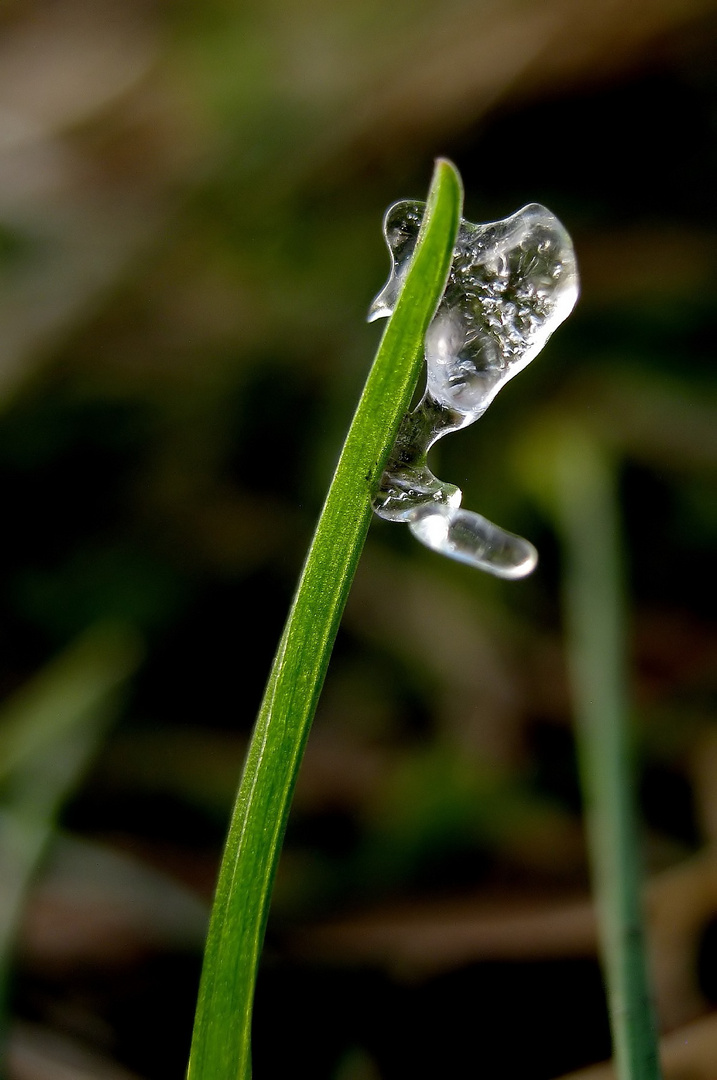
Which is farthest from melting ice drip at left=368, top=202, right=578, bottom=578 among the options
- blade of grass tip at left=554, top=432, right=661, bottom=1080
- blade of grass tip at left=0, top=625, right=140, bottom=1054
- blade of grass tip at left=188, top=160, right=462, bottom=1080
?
blade of grass tip at left=0, top=625, right=140, bottom=1054

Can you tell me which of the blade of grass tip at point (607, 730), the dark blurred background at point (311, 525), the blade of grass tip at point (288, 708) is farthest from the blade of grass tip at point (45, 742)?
the blade of grass tip at point (607, 730)

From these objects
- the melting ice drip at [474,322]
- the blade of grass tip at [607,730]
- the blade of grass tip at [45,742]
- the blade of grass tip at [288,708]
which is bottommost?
the blade of grass tip at [45,742]

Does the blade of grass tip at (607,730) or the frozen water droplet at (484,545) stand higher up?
the frozen water droplet at (484,545)

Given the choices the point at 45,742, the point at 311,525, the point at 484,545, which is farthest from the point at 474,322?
the point at 311,525

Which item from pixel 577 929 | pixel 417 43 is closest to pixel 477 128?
pixel 417 43

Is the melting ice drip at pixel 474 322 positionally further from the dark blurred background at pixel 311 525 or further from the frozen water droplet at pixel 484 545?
the dark blurred background at pixel 311 525

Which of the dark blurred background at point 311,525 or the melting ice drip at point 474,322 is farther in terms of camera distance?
the dark blurred background at point 311,525

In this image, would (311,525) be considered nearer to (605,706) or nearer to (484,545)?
(605,706)

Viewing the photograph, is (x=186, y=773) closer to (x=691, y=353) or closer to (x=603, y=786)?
(x=603, y=786)
